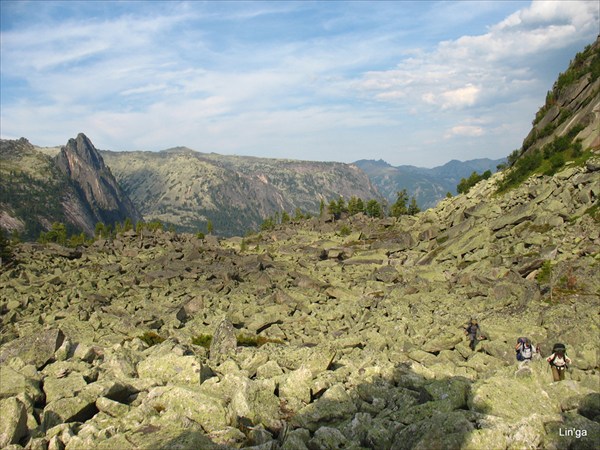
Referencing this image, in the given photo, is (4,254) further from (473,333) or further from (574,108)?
(574,108)

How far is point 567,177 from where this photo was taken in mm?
61062

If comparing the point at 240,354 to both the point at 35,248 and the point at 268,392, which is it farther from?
the point at 35,248

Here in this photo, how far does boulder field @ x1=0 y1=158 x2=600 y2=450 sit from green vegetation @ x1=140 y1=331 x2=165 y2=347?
0.16 metres

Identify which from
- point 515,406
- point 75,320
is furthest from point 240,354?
point 75,320

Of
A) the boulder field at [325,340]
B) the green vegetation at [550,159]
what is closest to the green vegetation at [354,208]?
the boulder field at [325,340]

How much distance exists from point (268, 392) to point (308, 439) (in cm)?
296

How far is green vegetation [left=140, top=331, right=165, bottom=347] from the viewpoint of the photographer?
3312 cm

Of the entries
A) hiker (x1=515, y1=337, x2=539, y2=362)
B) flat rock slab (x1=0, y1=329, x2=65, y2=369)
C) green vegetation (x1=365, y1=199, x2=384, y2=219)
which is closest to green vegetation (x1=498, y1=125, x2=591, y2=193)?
hiker (x1=515, y1=337, x2=539, y2=362)

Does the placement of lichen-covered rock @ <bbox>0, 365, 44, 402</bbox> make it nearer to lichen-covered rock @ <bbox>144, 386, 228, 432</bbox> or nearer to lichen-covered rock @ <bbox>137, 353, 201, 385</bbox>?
lichen-covered rock @ <bbox>137, 353, 201, 385</bbox>

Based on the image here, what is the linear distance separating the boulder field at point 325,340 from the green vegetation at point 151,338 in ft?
0.52

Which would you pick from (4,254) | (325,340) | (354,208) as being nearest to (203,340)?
(325,340)

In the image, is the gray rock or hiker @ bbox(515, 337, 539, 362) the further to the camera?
the gray rock

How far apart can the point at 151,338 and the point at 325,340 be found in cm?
1315

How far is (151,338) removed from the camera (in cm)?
3388
